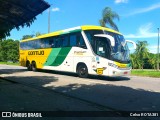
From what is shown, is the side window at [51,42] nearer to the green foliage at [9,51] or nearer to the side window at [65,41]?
the side window at [65,41]

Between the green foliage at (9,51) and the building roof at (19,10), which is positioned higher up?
the green foliage at (9,51)

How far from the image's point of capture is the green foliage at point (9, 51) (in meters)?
101

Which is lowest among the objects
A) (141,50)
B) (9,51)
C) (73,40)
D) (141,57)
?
(141,57)

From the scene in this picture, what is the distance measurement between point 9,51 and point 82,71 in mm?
84306

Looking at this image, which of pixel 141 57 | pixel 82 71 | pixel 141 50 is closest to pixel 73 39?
pixel 82 71

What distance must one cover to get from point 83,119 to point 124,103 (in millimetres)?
3123

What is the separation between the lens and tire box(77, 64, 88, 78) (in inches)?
830

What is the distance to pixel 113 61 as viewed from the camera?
19.3 m

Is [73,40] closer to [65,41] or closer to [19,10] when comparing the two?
[65,41]

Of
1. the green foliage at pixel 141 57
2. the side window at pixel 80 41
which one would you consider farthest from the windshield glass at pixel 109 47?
the green foliage at pixel 141 57

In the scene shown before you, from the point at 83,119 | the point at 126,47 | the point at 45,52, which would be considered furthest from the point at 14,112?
the point at 45,52

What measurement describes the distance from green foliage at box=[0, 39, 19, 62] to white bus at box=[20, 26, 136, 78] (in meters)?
76.9

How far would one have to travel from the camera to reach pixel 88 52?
20547 millimetres

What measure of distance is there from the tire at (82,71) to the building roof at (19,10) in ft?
25.2
